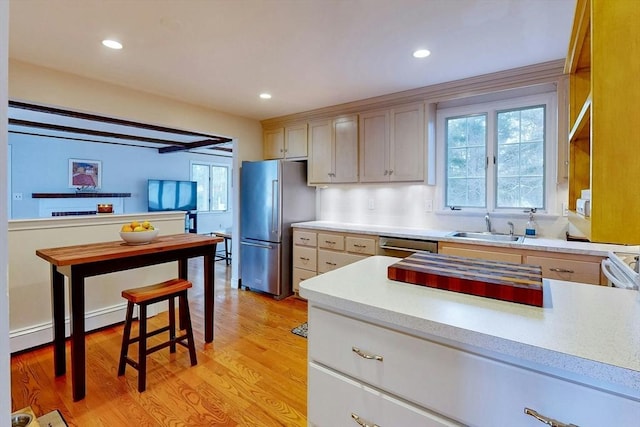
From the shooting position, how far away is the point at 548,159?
116 inches

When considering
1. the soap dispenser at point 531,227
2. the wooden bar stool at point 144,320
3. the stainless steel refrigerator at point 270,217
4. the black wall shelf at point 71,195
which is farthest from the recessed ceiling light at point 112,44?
the black wall shelf at point 71,195

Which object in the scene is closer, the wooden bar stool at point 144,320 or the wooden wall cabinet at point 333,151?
the wooden bar stool at point 144,320

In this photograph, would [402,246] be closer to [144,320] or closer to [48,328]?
[144,320]

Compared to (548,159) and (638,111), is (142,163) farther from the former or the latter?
(638,111)

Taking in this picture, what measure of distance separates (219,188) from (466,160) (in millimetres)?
7035

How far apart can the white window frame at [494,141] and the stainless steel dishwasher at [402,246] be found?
0.67m

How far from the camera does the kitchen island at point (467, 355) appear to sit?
2.41 ft

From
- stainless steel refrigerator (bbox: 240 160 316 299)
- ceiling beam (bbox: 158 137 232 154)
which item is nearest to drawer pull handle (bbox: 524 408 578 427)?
stainless steel refrigerator (bbox: 240 160 316 299)

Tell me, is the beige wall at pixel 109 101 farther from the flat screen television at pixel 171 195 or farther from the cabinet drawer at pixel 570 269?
the flat screen television at pixel 171 195

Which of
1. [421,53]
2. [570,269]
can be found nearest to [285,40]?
[421,53]

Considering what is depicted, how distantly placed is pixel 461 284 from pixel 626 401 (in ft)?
1.70

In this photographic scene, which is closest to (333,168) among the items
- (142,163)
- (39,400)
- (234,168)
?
(234,168)

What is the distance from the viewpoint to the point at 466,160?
339 cm

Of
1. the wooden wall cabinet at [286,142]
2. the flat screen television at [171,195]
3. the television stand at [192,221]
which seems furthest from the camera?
the television stand at [192,221]
